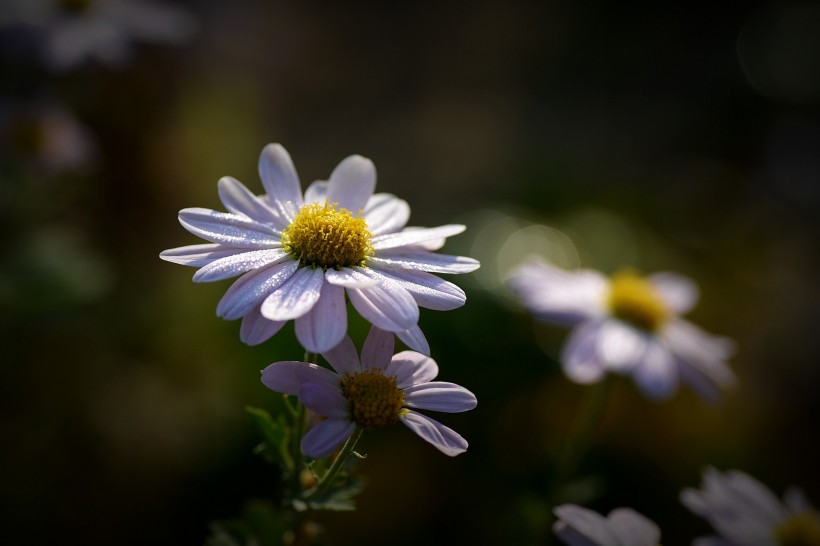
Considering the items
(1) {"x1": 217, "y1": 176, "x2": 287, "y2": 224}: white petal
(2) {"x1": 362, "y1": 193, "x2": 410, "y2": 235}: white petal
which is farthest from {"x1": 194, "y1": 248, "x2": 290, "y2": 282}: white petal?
(2) {"x1": 362, "y1": 193, "x2": 410, "y2": 235}: white petal

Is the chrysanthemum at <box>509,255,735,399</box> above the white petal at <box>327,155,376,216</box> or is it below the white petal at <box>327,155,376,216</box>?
above

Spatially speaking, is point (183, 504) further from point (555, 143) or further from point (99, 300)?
point (555, 143)

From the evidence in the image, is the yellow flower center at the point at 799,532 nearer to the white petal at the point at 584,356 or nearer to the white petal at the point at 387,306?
the white petal at the point at 584,356

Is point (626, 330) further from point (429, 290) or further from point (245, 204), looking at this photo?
point (245, 204)

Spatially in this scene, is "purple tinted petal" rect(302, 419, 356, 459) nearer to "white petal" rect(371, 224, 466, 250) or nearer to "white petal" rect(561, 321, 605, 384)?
"white petal" rect(371, 224, 466, 250)

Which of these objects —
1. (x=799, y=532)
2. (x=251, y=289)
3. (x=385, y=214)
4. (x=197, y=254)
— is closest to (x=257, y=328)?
(x=251, y=289)
